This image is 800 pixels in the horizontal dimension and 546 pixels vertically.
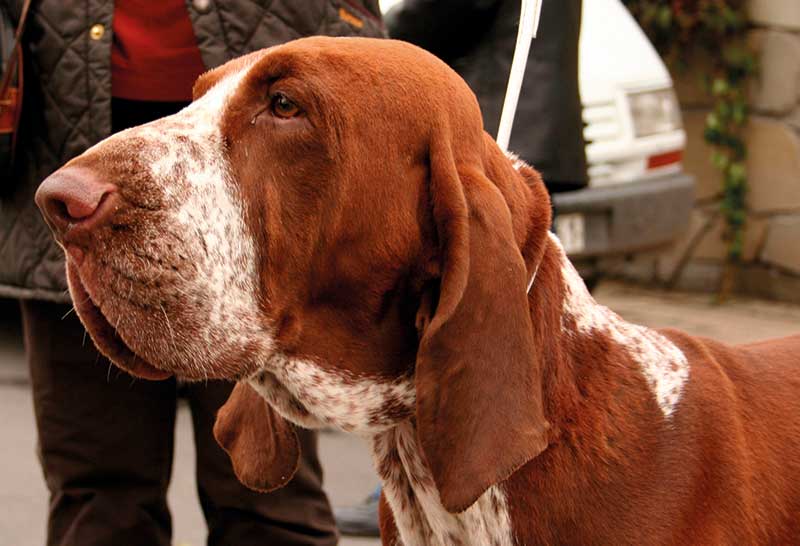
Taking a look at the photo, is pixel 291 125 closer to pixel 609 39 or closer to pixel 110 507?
pixel 110 507

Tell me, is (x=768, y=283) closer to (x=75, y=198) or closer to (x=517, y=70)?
(x=517, y=70)

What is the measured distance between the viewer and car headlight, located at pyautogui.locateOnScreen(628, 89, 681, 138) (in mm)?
5711

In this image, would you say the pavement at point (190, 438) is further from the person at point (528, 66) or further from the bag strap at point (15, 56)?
the bag strap at point (15, 56)

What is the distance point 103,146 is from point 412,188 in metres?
0.52

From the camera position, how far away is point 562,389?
2254 mm

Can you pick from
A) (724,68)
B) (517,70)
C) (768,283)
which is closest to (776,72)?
(724,68)

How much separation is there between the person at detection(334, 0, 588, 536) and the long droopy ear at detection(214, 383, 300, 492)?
1273 mm

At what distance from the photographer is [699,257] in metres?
8.23

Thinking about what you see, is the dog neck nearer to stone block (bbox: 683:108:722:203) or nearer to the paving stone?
the paving stone

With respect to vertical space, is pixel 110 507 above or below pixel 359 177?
below

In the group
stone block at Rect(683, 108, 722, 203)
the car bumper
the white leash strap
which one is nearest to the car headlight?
the car bumper

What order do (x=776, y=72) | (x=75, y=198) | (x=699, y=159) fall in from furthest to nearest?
(x=699, y=159), (x=776, y=72), (x=75, y=198)

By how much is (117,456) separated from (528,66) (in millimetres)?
1572

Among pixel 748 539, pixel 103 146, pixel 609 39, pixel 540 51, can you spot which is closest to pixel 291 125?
pixel 103 146
